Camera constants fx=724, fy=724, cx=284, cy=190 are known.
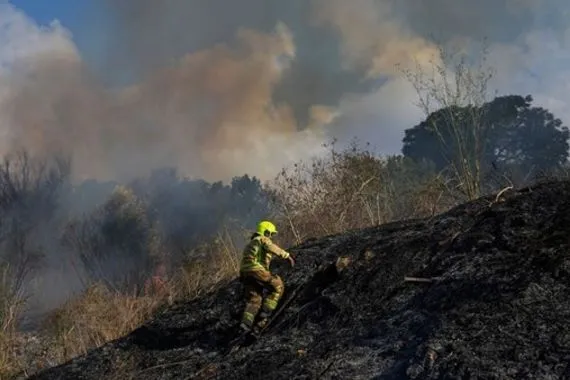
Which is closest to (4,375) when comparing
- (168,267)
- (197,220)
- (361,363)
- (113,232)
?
(361,363)

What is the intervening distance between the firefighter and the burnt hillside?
0.32m

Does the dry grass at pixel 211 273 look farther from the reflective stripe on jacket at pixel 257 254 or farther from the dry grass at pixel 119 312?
the reflective stripe on jacket at pixel 257 254

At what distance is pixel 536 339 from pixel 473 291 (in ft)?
3.53

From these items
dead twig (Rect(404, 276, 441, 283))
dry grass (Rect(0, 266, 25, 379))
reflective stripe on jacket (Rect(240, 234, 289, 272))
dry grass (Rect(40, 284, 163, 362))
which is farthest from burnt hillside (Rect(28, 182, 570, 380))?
dry grass (Rect(0, 266, 25, 379))

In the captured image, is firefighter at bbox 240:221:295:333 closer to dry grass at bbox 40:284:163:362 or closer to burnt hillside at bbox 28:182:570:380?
burnt hillside at bbox 28:182:570:380

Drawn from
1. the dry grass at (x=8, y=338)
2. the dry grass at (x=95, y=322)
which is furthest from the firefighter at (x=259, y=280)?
the dry grass at (x=8, y=338)

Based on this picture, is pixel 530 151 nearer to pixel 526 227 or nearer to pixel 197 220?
pixel 197 220

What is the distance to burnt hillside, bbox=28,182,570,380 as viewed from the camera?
6418mm

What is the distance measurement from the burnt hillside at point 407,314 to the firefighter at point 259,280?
316 millimetres

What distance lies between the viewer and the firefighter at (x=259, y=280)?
9.84 meters

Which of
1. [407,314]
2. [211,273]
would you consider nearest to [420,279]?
[407,314]

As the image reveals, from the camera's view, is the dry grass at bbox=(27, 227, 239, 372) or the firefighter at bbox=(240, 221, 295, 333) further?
the dry grass at bbox=(27, 227, 239, 372)

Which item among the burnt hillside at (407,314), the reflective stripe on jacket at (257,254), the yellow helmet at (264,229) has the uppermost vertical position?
the yellow helmet at (264,229)

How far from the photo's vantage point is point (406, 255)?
30.3ft
